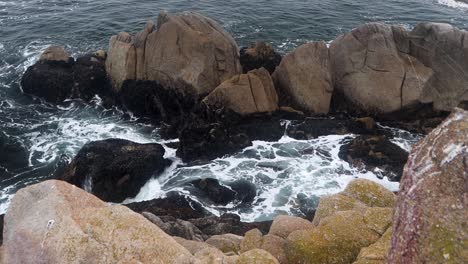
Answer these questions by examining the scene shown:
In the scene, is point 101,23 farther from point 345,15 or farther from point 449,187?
point 449,187

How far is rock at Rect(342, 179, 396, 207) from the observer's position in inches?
870

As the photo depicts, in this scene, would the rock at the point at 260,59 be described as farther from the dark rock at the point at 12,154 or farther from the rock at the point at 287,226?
the rock at the point at 287,226

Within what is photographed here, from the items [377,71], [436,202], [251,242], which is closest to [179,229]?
Result: [251,242]

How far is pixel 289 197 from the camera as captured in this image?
110ft

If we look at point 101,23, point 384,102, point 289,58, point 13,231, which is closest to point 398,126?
point 384,102

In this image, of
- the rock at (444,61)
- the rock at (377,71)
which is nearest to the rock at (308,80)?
the rock at (377,71)

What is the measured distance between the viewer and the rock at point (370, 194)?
22094mm

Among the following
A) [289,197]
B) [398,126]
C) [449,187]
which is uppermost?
[449,187]

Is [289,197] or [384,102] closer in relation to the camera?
[289,197]

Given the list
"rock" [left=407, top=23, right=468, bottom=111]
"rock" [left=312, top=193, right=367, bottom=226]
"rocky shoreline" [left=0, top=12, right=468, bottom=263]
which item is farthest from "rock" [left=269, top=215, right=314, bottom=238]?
"rock" [left=407, top=23, right=468, bottom=111]

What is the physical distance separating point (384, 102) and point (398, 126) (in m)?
2.68

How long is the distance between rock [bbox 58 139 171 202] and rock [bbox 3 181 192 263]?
48.5 ft

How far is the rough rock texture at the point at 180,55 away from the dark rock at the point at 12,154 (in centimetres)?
1145

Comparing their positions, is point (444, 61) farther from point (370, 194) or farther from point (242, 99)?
point (370, 194)
